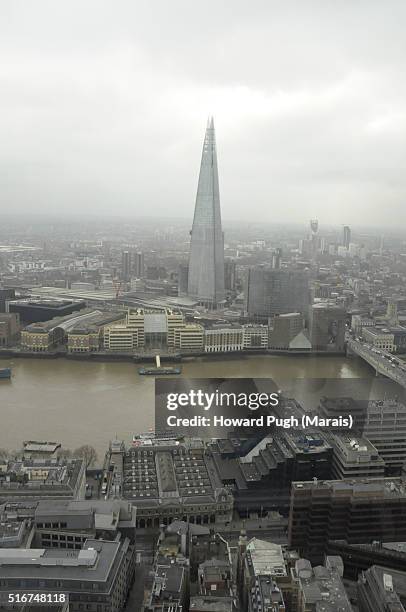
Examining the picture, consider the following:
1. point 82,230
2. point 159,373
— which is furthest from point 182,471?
point 82,230

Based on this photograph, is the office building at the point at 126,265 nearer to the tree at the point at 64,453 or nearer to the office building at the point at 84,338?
the office building at the point at 84,338

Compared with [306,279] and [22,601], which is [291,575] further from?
[306,279]

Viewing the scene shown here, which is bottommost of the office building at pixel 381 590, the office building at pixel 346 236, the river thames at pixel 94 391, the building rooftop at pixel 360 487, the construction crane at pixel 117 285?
the river thames at pixel 94 391

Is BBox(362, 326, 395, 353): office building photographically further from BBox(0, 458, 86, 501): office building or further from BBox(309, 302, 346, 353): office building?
BBox(0, 458, 86, 501): office building

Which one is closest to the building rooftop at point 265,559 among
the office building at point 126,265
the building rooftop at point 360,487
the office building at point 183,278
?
the building rooftop at point 360,487

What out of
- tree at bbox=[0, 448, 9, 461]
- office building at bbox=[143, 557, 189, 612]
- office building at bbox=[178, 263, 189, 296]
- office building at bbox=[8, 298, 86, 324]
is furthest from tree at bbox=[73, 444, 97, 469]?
office building at bbox=[178, 263, 189, 296]

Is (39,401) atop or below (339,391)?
below

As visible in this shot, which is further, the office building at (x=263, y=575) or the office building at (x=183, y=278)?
the office building at (x=183, y=278)
